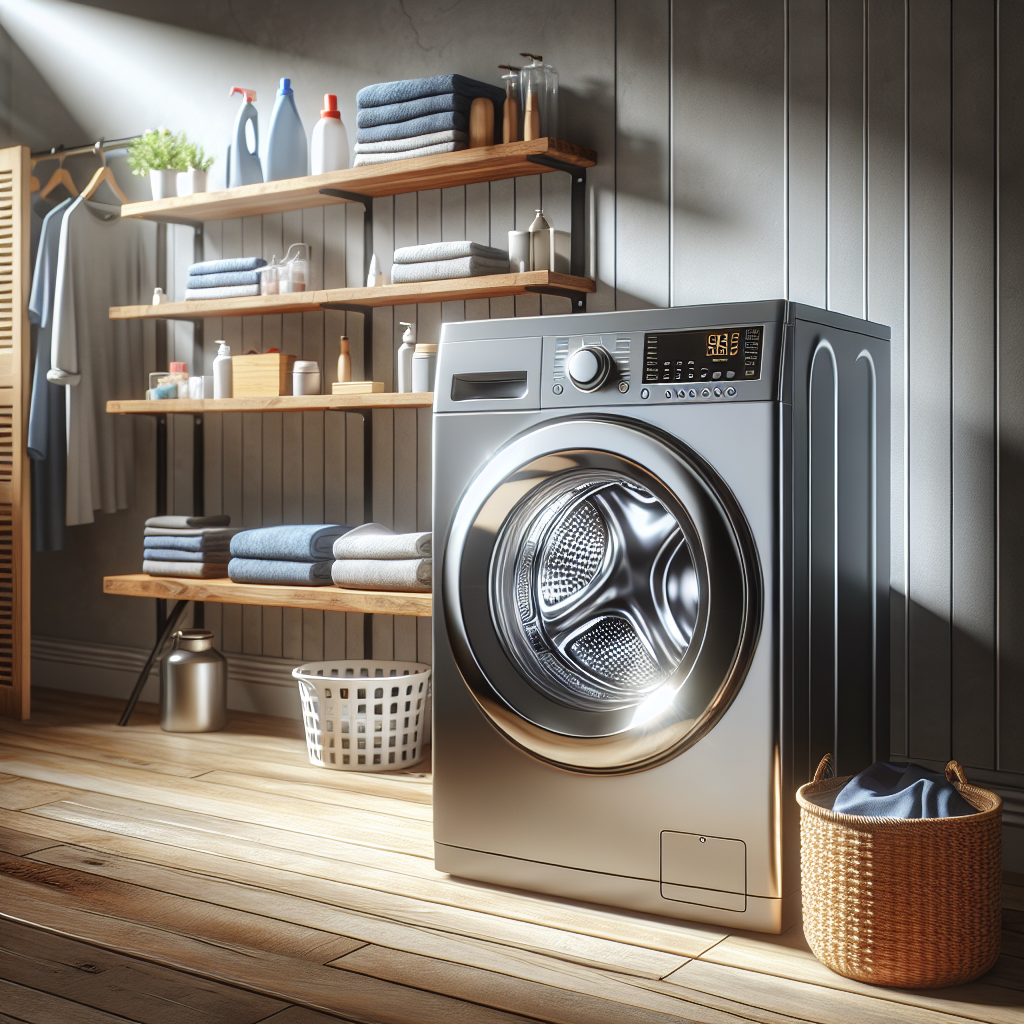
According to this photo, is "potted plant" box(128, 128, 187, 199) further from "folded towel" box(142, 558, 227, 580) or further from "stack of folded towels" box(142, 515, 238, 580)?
"folded towel" box(142, 558, 227, 580)

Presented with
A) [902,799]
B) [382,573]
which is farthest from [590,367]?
[382,573]

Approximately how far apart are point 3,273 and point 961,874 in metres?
3.05

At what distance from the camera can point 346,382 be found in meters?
2.97

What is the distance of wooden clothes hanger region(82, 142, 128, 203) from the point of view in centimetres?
355

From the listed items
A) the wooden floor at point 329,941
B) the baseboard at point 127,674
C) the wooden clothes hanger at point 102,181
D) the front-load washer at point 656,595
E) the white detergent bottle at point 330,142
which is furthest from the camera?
the wooden clothes hanger at point 102,181

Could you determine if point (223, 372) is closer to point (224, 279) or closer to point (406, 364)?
point (224, 279)

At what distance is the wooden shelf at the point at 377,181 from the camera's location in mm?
2701

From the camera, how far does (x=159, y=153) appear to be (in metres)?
3.31

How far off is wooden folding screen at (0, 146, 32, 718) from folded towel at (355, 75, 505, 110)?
1160 millimetres

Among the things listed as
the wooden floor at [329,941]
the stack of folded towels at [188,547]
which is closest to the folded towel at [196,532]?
the stack of folded towels at [188,547]

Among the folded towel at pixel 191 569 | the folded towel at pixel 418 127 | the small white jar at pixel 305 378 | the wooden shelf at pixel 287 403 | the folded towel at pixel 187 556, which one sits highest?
the folded towel at pixel 418 127

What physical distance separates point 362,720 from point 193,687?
2.15ft

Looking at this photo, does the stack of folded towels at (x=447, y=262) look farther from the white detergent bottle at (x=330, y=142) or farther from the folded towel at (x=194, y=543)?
the folded towel at (x=194, y=543)

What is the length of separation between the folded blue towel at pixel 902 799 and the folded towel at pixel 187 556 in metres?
1.94
